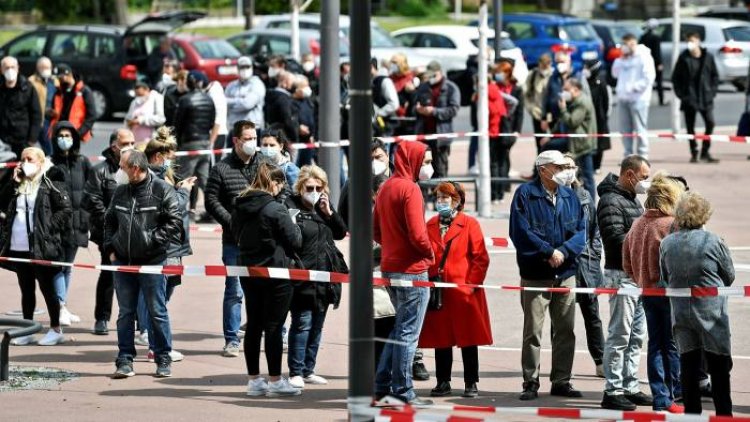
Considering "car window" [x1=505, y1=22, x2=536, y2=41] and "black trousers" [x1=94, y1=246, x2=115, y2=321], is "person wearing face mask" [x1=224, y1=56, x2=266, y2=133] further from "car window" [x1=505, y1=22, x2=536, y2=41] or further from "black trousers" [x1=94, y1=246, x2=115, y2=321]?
"car window" [x1=505, y1=22, x2=536, y2=41]

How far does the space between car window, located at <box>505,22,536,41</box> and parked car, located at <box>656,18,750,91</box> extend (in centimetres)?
305

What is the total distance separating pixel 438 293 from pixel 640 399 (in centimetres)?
143

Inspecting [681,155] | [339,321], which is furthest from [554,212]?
[681,155]

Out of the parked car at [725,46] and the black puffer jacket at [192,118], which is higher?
the parked car at [725,46]

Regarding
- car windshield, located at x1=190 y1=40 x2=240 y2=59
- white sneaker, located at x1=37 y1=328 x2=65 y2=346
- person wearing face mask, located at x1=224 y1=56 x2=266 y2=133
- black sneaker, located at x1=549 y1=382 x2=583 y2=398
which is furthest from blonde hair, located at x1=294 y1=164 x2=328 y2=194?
car windshield, located at x1=190 y1=40 x2=240 y2=59

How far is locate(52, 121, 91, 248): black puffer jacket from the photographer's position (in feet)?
41.1

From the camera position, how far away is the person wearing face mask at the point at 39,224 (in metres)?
12.0

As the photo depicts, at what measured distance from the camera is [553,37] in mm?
36656

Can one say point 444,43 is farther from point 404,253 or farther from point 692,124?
point 404,253

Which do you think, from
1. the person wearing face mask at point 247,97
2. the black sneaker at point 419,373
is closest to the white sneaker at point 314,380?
the black sneaker at point 419,373

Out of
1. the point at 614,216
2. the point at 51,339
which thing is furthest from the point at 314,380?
the point at 51,339

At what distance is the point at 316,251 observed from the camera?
1048cm

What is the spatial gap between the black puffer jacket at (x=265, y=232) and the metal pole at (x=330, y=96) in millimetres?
3862

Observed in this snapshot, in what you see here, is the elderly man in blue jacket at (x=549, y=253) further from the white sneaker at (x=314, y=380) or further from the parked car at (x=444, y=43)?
the parked car at (x=444, y=43)
